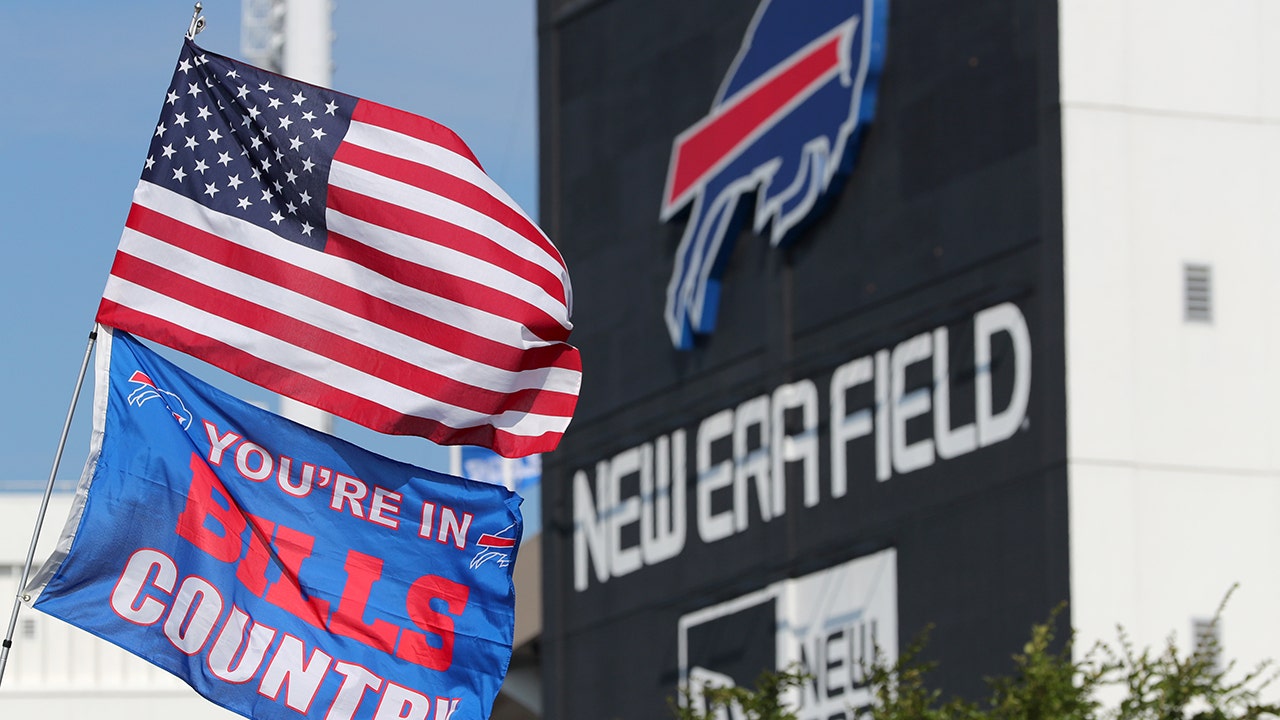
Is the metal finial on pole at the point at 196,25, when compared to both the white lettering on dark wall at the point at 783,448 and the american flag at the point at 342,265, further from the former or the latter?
the white lettering on dark wall at the point at 783,448

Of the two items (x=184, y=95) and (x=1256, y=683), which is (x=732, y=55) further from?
(x=184, y=95)

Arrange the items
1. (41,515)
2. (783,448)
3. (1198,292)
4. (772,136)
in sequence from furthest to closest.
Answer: (772,136) → (783,448) → (1198,292) → (41,515)

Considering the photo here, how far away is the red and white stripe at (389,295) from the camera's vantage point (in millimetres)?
13062

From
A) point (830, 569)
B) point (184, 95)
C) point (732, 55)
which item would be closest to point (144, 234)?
point (184, 95)

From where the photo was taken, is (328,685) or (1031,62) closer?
(328,685)

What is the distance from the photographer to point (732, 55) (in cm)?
3052

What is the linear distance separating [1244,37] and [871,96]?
12.6 ft

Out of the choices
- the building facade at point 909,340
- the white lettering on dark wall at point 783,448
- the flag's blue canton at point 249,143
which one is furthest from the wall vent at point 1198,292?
the flag's blue canton at point 249,143

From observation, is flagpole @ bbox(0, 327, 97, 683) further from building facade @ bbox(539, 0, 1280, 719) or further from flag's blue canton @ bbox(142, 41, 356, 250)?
building facade @ bbox(539, 0, 1280, 719)

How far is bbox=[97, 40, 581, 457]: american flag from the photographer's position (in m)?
13.1

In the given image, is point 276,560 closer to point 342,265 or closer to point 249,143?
point 342,265

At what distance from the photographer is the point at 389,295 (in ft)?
44.3

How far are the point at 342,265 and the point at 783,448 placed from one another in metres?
15.7

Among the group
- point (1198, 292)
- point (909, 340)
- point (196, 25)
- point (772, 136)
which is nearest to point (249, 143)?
point (196, 25)
